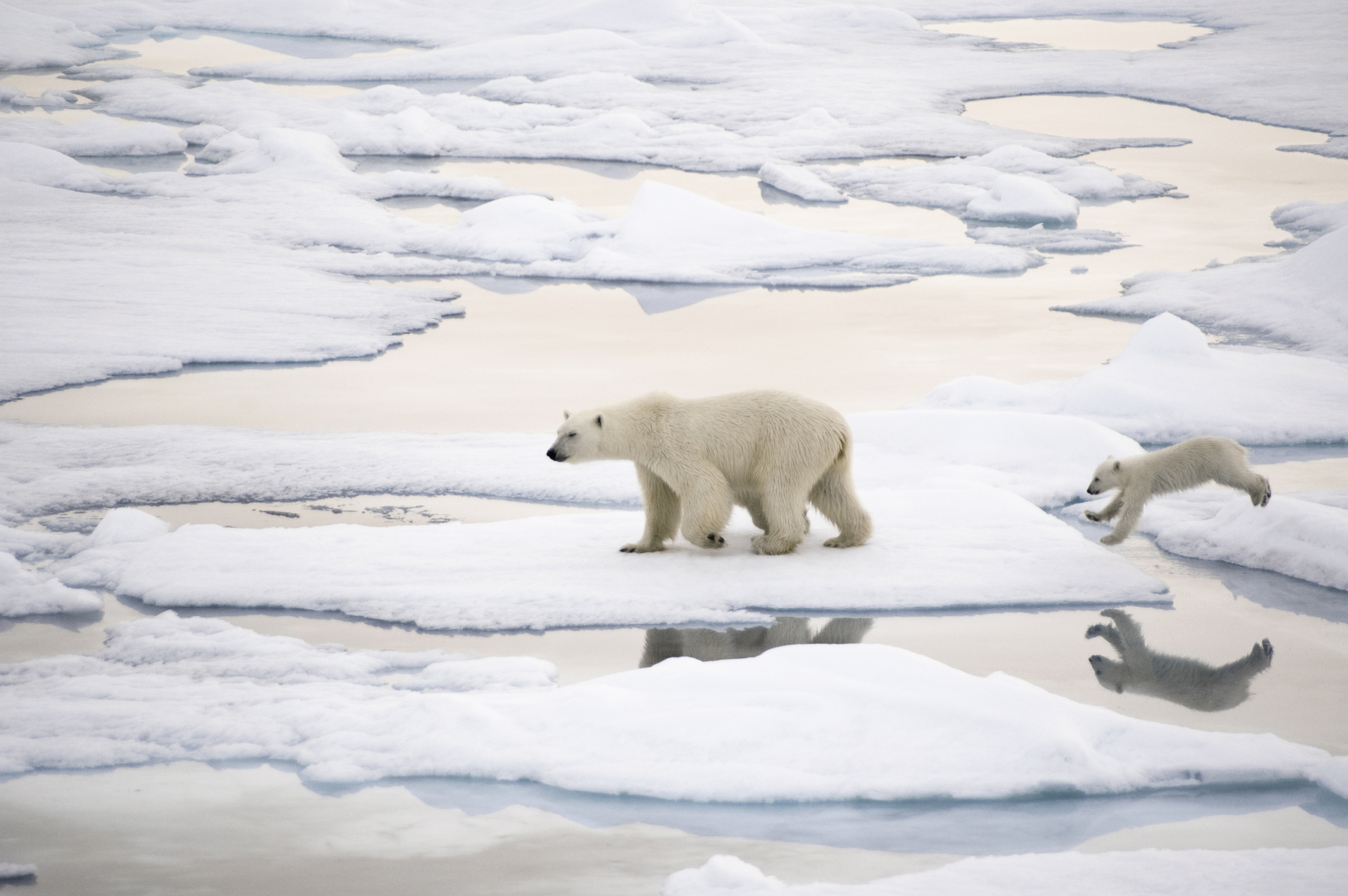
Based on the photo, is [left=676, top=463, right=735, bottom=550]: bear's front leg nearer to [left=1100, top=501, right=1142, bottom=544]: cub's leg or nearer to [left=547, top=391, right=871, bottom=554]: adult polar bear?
[left=547, top=391, right=871, bottom=554]: adult polar bear

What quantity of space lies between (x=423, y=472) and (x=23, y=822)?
120 inches

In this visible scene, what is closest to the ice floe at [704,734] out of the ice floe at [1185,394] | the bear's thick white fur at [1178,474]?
the bear's thick white fur at [1178,474]

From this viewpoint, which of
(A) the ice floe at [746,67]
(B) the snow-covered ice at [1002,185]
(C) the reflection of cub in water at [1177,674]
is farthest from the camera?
(A) the ice floe at [746,67]

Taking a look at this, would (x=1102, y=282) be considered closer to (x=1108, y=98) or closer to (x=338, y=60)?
(x=1108, y=98)

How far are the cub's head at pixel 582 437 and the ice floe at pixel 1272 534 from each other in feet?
7.97

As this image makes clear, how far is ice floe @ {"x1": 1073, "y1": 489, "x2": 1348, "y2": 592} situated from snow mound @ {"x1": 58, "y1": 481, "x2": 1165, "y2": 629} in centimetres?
51

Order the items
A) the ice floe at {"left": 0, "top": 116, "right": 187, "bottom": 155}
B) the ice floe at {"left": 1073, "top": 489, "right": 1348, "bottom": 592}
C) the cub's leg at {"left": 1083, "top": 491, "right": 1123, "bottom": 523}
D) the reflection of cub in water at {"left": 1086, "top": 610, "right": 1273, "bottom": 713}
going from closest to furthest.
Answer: the reflection of cub in water at {"left": 1086, "top": 610, "right": 1273, "bottom": 713}
the ice floe at {"left": 1073, "top": 489, "right": 1348, "bottom": 592}
the cub's leg at {"left": 1083, "top": 491, "right": 1123, "bottom": 523}
the ice floe at {"left": 0, "top": 116, "right": 187, "bottom": 155}

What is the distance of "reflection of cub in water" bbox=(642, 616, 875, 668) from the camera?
13.6 ft

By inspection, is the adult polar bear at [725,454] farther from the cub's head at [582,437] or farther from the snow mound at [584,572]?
the snow mound at [584,572]

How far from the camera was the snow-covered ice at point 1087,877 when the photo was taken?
274 cm

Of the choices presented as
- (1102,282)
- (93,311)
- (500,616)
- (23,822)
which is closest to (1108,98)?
(1102,282)

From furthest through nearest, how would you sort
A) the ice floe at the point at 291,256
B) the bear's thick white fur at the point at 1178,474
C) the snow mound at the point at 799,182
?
1. the snow mound at the point at 799,182
2. the ice floe at the point at 291,256
3. the bear's thick white fur at the point at 1178,474

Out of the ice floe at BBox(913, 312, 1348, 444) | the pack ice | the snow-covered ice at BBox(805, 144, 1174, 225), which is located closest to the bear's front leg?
the pack ice

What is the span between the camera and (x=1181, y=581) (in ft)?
15.8
